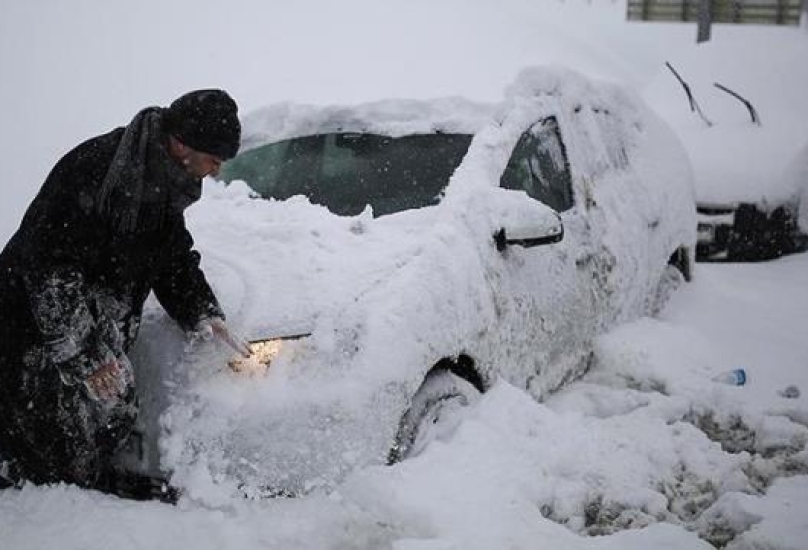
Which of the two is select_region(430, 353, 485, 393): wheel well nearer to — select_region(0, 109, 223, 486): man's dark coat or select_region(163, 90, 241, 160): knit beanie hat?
select_region(0, 109, 223, 486): man's dark coat

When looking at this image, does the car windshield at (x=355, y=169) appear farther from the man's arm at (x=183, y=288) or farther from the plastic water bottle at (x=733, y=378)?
the plastic water bottle at (x=733, y=378)

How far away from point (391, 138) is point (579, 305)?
1414 millimetres

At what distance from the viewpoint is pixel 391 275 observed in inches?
124

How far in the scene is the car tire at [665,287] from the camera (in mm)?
5723

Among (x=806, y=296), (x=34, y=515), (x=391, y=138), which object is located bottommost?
(x=806, y=296)

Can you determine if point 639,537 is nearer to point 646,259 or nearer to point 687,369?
point 687,369

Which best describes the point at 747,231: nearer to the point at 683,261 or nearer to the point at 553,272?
the point at 683,261

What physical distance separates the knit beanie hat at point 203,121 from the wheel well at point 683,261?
4359 mm

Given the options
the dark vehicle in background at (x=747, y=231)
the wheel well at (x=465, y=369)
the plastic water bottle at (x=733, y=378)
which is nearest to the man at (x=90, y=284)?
the wheel well at (x=465, y=369)

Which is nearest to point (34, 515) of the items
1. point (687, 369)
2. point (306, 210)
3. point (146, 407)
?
point (146, 407)

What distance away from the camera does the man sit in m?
2.64

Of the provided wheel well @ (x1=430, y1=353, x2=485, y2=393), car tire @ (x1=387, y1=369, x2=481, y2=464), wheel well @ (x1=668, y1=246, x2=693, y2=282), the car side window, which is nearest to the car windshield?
the car side window

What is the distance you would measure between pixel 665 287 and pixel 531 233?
276 cm

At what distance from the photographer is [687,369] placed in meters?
4.56
